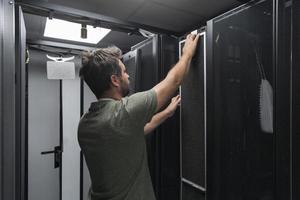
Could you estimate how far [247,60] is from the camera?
0.91m

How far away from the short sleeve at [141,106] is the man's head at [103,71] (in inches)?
5.8

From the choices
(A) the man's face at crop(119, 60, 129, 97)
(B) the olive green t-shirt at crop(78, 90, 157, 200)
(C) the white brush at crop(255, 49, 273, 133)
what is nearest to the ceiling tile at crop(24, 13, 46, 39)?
(A) the man's face at crop(119, 60, 129, 97)

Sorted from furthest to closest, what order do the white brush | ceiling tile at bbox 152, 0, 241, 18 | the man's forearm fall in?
ceiling tile at bbox 152, 0, 241, 18
the man's forearm
the white brush

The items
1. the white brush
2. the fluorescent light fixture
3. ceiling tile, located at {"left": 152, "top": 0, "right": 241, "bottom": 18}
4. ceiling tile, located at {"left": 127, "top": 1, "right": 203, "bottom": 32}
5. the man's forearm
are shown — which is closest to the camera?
the white brush

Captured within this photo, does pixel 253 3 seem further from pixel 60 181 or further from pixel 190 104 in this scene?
pixel 60 181

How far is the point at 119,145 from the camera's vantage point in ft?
3.04

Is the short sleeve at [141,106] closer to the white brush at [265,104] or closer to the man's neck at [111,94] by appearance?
the man's neck at [111,94]

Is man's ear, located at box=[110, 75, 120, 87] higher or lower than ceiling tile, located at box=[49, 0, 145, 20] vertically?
lower

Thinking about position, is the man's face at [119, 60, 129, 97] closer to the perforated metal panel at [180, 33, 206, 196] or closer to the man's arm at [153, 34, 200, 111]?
the man's arm at [153, 34, 200, 111]

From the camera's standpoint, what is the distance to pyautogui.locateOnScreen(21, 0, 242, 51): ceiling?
1.61 meters

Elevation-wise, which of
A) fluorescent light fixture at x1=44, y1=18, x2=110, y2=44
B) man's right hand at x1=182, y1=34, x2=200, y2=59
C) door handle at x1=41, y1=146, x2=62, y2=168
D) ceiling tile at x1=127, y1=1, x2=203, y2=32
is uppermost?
ceiling tile at x1=127, y1=1, x2=203, y2=32

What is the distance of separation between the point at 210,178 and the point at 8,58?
100 cm

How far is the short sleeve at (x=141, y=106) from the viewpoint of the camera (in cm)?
93

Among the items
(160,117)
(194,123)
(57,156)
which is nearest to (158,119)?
(160,117)
